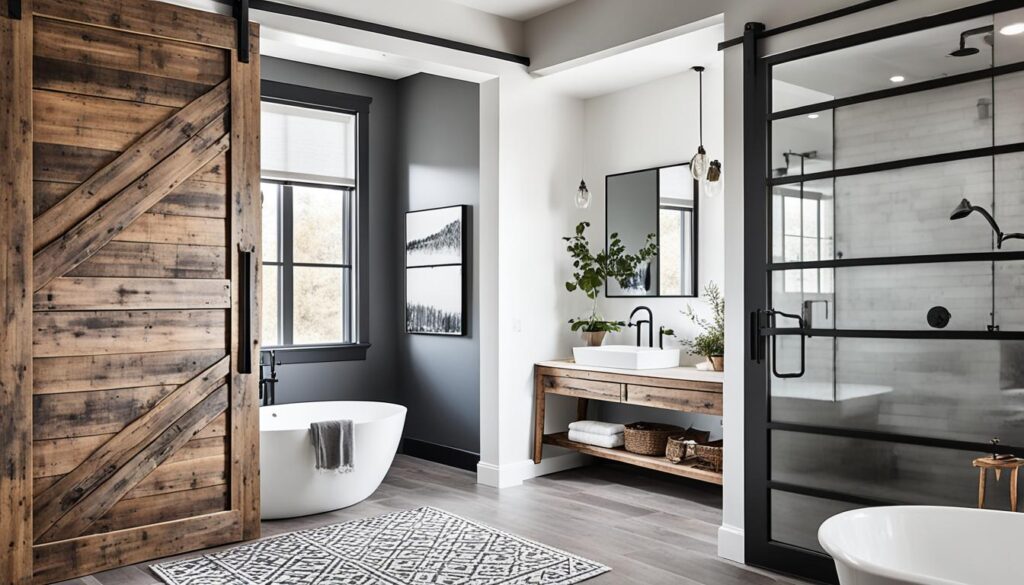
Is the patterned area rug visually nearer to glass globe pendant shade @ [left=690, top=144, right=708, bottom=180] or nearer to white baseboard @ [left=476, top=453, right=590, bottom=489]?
white baseboard @ [left=476, top=453, right=590, bottom=489]

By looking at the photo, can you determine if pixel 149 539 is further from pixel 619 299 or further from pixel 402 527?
pixel 619 299

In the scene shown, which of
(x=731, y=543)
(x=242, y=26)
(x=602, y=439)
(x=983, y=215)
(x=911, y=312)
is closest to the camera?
(x=983, y=215)

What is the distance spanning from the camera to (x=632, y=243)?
18.2ft

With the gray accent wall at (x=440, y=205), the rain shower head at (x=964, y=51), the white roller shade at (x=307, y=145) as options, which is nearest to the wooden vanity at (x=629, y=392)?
the gray accent wall at (x=440, y=205)

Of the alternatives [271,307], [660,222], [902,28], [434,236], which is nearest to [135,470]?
[271,307]

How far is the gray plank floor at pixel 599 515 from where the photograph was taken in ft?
11.9

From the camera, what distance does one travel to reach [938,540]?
2.75 m

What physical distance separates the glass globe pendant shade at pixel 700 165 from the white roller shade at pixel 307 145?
2.63 metres

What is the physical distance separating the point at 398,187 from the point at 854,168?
12.4 ft

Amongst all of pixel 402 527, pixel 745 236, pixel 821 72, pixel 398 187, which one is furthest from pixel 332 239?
pixel 821 72

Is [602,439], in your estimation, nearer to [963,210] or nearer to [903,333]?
[903,333]

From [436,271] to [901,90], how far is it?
350 cm

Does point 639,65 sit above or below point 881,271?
above

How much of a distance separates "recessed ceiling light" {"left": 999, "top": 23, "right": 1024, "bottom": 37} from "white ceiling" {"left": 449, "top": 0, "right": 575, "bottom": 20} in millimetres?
2518
